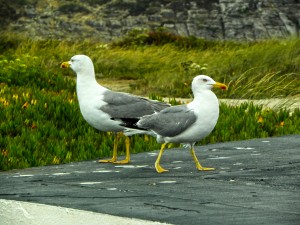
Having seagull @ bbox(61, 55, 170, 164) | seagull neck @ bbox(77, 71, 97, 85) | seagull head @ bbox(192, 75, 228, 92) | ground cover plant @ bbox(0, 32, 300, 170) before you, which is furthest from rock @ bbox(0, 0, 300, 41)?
seagull head @ bbox(192, 75, 228, 92)

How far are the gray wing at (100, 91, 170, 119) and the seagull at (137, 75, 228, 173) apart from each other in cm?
58

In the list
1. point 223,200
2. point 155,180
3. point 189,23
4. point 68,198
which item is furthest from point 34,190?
point 189,23

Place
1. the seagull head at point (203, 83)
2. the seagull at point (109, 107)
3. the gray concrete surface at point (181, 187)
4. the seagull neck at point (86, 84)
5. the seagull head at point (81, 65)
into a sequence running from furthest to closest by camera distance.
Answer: the seagull head at point (81, 65) < the seagull neck at point (86, 84) < the seagull at point (109, 107) < the seagull head at point (203, 83) < the gray concrete surface at point (181, 187)

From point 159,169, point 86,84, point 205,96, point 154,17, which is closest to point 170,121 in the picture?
point 205,96

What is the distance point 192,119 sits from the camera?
7.66 metres

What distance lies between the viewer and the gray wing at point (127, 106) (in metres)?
8.54

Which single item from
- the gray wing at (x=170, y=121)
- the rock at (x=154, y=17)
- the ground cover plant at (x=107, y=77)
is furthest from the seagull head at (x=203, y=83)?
the rock at (x=154, y=17)

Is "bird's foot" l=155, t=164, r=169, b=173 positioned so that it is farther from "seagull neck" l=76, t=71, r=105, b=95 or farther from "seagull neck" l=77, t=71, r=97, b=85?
"seagull neck" l=77, t=71, r=97, b=85

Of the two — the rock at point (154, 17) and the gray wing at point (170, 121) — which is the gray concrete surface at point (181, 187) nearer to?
the gray wing at point (170, 121)

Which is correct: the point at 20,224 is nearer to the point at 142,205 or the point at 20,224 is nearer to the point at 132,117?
the point at 142,205

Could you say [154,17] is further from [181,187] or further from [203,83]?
[181,187]

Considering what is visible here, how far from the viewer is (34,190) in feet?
24.1

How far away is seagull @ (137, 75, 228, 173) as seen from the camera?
7625mm

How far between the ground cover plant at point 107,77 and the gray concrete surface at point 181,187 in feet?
4.26
